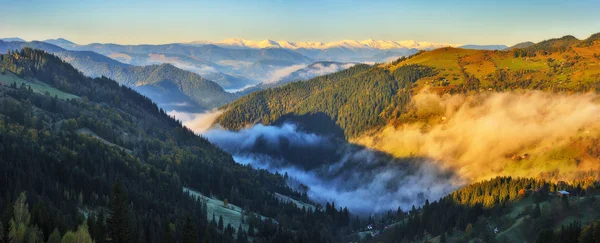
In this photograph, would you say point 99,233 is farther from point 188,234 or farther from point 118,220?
point 188,234

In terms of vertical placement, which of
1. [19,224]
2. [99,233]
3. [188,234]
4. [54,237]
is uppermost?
[19,224]

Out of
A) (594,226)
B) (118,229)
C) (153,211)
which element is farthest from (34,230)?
Answer: (594,226)

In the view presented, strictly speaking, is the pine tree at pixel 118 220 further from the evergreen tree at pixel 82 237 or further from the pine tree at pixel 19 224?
the pine tree at pixel 19 224

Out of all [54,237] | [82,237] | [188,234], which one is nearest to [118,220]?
[82,237]

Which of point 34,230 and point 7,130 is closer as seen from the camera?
point 34,230

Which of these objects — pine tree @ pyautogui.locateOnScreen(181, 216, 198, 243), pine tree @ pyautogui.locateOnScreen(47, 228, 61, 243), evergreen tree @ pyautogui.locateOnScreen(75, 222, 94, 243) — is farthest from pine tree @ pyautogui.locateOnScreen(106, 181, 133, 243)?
pine tree @ pyautogui.locateOnScreen(181, 216, 198, 243)

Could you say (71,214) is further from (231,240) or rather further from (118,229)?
(231,240)

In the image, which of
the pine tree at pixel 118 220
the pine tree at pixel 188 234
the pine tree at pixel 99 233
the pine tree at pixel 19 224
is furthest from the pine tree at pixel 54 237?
the pine tree at pixel 188 234

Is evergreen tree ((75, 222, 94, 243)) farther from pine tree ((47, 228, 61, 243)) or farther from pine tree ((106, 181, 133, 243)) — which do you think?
pine tree ((106, 181, 133, 243))
